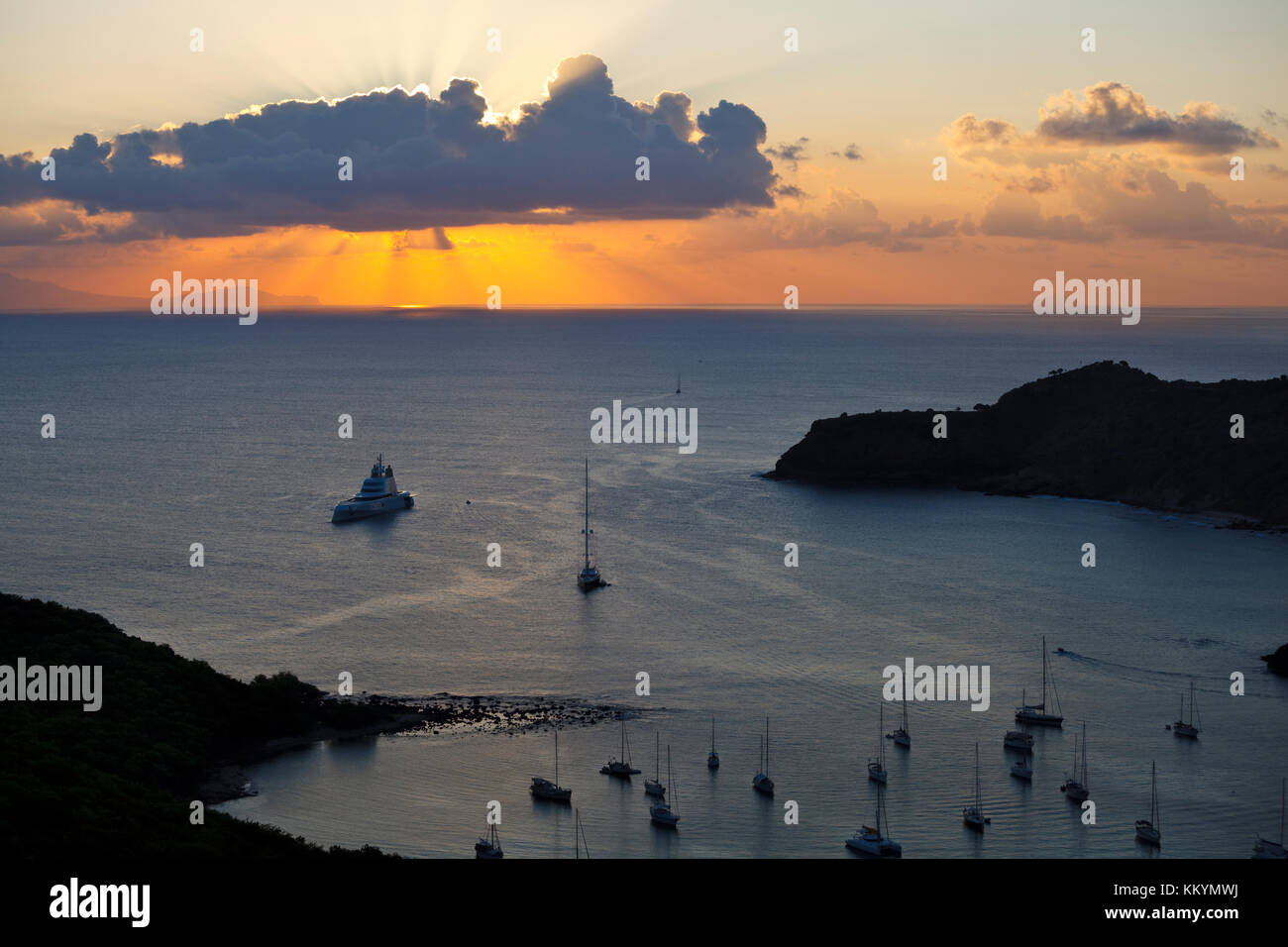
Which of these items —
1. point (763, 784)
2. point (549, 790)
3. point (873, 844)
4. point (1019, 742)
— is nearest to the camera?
point (873, 844)

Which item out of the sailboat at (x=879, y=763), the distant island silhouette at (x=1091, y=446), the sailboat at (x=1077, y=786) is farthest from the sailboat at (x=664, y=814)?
the distant island silhouette at (x=1091, y=446)

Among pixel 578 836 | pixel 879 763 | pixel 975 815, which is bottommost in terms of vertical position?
pixel 578 836

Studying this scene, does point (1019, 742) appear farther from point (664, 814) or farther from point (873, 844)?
point (664, 814)

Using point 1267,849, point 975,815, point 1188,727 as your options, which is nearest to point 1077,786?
point 975,815

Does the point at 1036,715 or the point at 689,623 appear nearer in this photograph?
the point at 1036,715

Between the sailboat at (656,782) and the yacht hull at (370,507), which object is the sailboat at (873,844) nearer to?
the sailboat at (656,782)

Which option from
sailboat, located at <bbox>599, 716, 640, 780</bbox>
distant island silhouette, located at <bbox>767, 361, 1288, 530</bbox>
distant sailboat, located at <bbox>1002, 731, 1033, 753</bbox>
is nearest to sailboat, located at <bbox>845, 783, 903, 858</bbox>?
sailboat, located at <bbox>599, 716, 640, 780</bbox>
